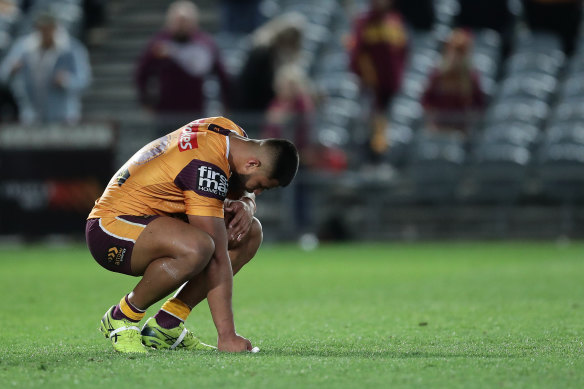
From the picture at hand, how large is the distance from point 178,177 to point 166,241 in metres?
0.33

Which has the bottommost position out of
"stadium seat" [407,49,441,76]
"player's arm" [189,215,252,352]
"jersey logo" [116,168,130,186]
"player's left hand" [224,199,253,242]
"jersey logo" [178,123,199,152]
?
"player's arm" [189,215,252,352]

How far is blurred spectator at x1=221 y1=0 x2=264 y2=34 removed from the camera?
1697cm

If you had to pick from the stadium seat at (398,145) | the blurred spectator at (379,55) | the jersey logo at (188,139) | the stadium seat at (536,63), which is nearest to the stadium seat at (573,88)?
the stadium seat at (536,63)

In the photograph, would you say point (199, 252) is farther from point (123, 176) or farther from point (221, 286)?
point (123, 176)

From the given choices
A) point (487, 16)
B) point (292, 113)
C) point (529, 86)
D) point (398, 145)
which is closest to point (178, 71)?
point (292, 113)

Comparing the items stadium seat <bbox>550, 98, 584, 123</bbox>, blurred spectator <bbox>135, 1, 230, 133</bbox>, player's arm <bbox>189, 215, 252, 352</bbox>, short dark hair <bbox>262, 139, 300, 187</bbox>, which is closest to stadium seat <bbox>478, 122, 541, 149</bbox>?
stadium seat <bbox>550, 98, 584, 123</bbox>

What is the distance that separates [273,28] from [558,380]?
394 inches

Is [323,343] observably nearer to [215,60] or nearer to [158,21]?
[215,60]

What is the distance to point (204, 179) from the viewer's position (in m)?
5.10

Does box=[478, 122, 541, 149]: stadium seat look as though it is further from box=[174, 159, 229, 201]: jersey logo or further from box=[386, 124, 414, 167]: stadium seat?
→ box=[174, 159, 229, 201]: jersey logo

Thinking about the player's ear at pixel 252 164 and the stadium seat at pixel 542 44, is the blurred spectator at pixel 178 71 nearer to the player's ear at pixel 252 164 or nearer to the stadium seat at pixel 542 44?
the stadium seat at pixel 542 44

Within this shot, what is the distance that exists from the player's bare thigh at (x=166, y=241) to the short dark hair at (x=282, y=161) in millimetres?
467

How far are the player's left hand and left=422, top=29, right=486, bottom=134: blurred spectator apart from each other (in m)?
8.66

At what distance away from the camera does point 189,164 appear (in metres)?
5.18
